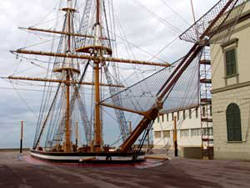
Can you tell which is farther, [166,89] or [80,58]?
[80,58]

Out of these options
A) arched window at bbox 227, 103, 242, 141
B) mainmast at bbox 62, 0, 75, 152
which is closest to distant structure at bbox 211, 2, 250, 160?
arched window at bbox 227, 103, 242, 141

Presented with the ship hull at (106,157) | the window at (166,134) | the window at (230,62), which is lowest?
the ship hull at (106,157)

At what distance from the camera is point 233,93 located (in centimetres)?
2573

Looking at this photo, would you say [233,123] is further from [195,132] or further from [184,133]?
[184,133]

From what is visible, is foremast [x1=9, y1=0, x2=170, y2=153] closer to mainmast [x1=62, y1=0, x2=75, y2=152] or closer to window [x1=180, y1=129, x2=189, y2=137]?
mainmast [x1=62, y1=0, x2=75, y2=152]

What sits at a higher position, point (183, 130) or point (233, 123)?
point (183, 130)

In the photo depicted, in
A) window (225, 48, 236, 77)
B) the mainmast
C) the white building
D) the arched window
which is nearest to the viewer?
the arched window

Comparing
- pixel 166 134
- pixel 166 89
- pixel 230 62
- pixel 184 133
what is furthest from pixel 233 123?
pixel 166 134

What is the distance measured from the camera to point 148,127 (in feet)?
69.5

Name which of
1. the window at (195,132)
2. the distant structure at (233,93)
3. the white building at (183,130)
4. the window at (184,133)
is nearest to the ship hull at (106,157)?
the distant structure at (233,93)

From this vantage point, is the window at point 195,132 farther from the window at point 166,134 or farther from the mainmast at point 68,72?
the mainmast at point 68,72

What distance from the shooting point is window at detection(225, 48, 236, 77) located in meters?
25.9

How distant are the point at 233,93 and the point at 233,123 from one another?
2.28 metres

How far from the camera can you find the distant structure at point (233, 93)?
24.5m
